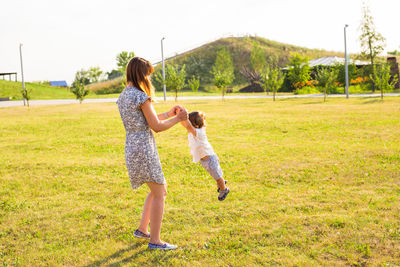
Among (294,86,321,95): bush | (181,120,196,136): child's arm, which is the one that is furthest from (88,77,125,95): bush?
(181,120,196,136): child's arm

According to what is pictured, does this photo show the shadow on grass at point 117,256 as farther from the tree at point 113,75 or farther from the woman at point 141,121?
the tree at point 113,75

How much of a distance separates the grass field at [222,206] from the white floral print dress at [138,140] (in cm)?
113

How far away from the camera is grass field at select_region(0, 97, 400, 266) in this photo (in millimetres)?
4746

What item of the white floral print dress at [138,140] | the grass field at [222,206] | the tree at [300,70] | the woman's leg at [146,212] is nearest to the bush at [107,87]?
the tree at [300,70]

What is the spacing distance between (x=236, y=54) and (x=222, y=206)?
7891 cm

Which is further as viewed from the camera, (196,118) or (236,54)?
(236,54)

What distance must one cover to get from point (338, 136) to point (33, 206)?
37.1ft

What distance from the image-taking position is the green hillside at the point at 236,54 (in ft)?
253

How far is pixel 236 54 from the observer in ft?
272

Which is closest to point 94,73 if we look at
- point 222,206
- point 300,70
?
point 300,70

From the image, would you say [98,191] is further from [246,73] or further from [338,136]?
[246,73]

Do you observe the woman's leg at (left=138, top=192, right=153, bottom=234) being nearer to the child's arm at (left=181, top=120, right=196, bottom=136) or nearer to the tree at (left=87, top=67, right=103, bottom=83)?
the child's arm at (left=181, top=120, right=196, bottom=136)

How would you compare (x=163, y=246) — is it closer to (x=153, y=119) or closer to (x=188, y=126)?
(x=188, y=126)

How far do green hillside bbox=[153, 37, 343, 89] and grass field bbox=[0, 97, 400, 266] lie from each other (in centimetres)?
6218
